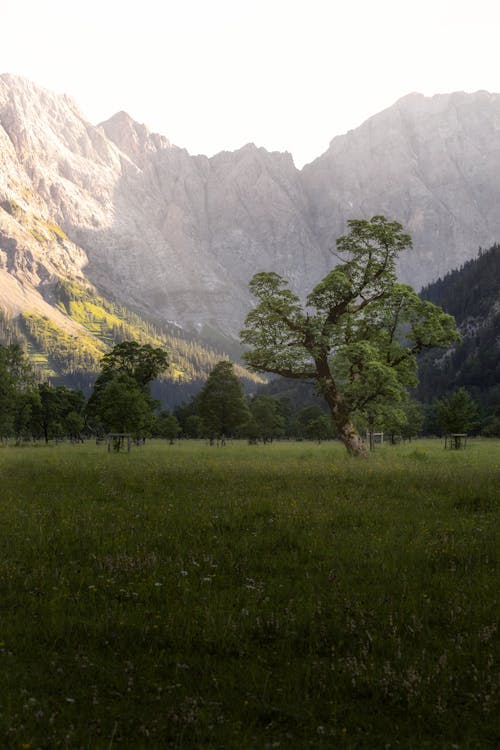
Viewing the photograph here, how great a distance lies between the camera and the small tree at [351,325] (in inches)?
1193

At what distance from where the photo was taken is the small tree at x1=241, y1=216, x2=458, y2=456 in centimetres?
3031

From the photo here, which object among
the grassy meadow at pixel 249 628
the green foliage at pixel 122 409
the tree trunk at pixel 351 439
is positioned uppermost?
the green foliage at pixel 122 409

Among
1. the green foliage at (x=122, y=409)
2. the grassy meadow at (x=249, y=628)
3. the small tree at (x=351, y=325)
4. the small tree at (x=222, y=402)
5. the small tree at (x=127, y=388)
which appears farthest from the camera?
the small tree at (x=222, y=402)

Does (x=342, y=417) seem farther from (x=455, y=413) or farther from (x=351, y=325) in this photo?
(x=455, y=413)

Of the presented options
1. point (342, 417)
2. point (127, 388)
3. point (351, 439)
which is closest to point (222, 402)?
point (127, 388)

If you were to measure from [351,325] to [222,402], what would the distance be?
4962 cm

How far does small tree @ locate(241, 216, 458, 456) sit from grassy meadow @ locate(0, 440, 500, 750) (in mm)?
18692

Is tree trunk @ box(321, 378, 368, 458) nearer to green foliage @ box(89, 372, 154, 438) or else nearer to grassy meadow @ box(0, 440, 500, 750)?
grassy meadow @ box(0, 440, 500, 750)

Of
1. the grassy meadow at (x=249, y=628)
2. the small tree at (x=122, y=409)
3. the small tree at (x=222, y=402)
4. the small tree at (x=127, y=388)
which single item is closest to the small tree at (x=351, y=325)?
the grassy meadow at (x=249, y=628)

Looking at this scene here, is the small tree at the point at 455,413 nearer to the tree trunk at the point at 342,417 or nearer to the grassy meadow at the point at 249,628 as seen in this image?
the tree trunk at the point at 342,417

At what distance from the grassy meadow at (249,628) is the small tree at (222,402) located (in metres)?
66.7

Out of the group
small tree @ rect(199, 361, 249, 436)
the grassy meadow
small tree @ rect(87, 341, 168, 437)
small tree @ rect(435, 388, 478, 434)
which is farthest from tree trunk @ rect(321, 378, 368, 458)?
small tree @ rect(435, 388, 478, 434)

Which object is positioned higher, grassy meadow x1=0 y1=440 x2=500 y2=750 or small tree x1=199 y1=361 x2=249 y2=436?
small tree x1=199 y1=361 x2=249 y2=436

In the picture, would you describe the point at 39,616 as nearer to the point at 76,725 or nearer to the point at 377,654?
the point at 76,725
